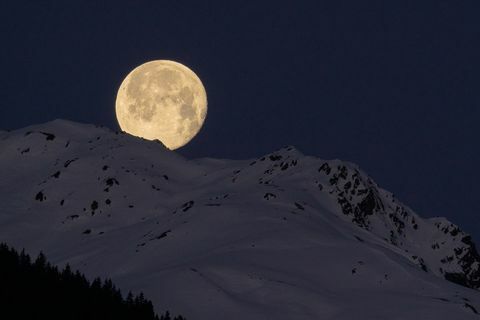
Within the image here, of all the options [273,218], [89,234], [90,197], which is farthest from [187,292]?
[90,197]

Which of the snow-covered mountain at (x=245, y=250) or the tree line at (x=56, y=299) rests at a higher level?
the snow-covered mountain at (x=245, y=250)

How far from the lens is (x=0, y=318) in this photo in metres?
74.6

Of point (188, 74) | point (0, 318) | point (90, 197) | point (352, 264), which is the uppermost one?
point (188, 74)

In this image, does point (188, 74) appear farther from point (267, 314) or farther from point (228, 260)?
point (267, 314)

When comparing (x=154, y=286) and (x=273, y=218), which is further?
(x=273, y=218)

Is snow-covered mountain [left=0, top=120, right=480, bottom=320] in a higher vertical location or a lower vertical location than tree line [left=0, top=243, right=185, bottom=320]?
higher

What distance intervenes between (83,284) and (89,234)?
89.8 meters

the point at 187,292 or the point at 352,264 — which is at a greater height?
the point at 352,264


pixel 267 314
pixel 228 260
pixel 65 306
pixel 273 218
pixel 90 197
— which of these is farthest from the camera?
pixel 90 197

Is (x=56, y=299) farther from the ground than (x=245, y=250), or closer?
closer

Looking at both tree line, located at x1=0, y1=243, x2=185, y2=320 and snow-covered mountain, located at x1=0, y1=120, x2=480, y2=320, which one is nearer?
tree line, located at x1=0, y1=243, x2=185, y2=320

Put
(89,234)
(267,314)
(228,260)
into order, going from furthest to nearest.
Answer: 1. (89,234)
2. (228,260)
3. (267,314)

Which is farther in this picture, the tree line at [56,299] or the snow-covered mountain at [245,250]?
the snow-covered mountain at [245,250]

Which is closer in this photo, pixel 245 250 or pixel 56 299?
pixel 56 299
